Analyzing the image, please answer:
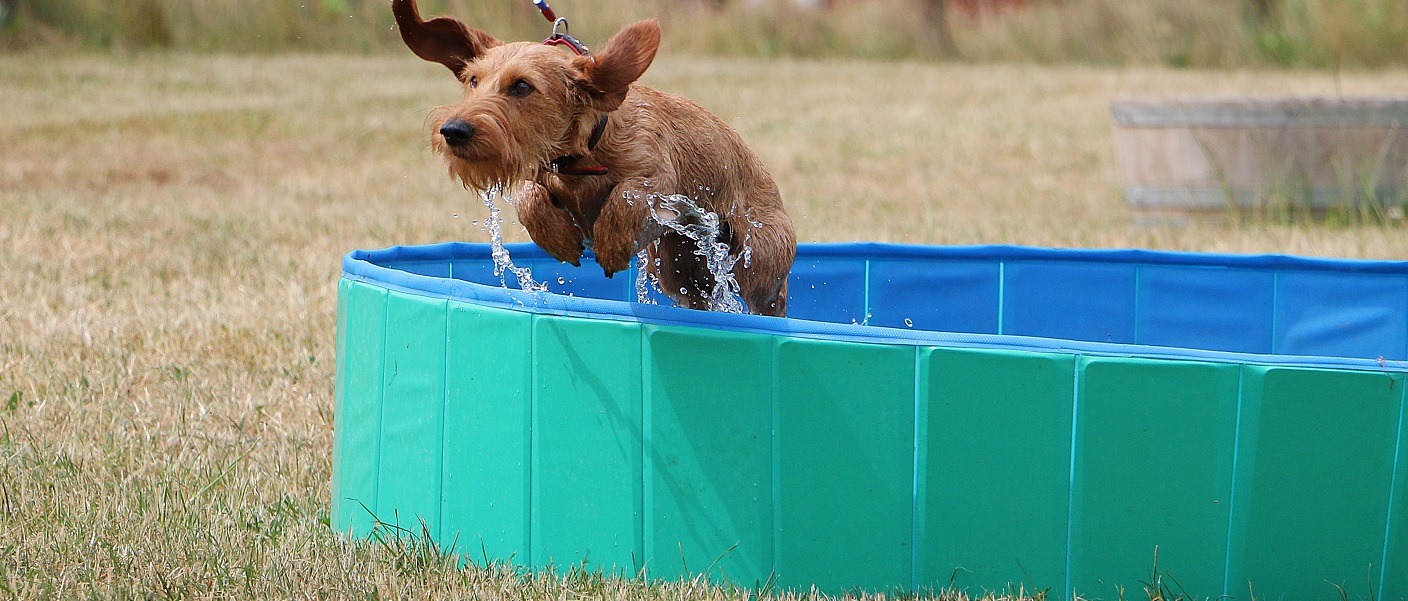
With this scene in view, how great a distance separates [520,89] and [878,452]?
3.00 feet

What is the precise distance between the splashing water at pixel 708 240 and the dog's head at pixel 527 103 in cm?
19

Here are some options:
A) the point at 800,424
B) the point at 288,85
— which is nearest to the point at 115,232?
the point at 800,424

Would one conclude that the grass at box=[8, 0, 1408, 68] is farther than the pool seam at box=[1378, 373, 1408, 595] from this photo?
Yes

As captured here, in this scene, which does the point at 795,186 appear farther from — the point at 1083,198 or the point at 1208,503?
the point at 1208,503

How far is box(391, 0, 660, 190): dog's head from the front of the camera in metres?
2.54

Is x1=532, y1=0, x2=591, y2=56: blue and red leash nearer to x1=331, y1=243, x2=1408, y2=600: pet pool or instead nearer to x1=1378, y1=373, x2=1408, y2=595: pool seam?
x1=331, y1=243, x2=1408, y2=600: pet pool

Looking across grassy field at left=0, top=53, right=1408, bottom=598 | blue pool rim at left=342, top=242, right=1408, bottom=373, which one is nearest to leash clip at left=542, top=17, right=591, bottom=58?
blue pool rim at left=342, top=242, right=1408, bottom=373

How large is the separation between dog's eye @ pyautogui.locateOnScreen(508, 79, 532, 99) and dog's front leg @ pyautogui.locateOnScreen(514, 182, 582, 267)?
0.79 feet

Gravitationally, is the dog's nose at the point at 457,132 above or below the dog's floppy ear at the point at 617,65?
below

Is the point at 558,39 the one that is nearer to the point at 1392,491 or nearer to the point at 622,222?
the point at 622,222

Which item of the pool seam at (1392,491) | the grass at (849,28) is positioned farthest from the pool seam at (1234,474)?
the grass at (849,28)

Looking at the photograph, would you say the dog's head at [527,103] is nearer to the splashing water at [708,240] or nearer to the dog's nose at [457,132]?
the dog's nose at [457,132]

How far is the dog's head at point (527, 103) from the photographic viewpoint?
2535 millimetres

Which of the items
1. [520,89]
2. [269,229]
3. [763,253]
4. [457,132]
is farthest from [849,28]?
[457,132]
